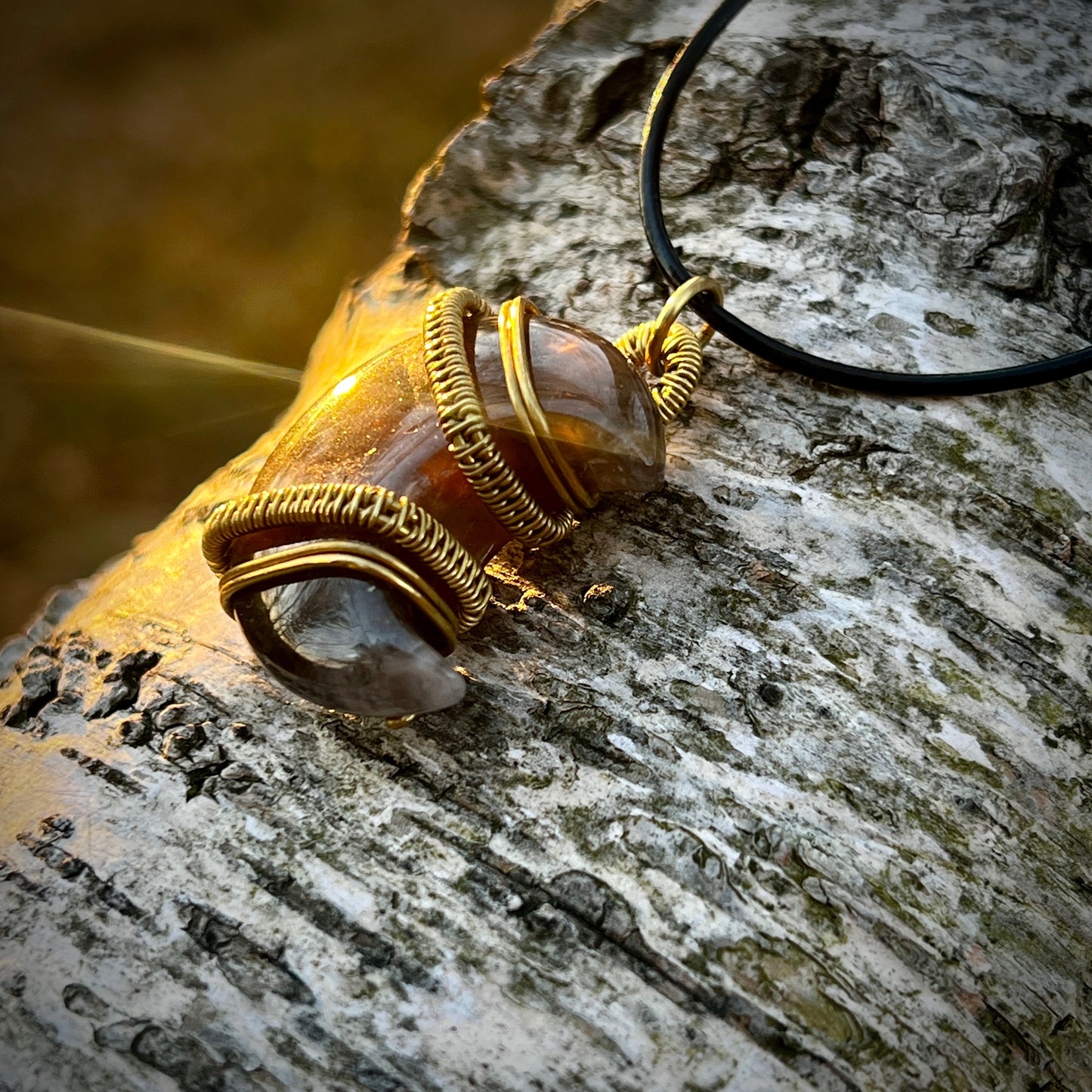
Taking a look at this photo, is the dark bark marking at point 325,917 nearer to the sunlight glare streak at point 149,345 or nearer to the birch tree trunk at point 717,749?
the birch tree trunk at point 717,749

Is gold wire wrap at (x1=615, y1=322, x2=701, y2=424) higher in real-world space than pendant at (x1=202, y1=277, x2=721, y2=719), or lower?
higher

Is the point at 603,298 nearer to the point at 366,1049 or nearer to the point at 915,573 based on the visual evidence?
the point at 915,573

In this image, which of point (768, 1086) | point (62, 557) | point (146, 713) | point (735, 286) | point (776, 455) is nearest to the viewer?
point (768, 1086)

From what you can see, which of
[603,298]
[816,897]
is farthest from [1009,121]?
[816,897]

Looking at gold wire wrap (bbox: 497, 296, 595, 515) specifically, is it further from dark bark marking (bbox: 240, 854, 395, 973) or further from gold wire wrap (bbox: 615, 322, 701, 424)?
dark bark marking (bbox: 240, 854, 395, 973)

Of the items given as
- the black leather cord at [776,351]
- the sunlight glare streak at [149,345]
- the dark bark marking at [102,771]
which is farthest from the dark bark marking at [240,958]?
the sunlight glare streak at [149,345]

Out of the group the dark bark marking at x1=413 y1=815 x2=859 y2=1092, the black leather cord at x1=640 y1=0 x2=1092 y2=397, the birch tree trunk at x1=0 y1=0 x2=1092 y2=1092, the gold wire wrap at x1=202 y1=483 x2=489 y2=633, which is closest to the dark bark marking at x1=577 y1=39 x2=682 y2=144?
the black leather cord at x1=640 y1=0 x2=1092 y2=397
